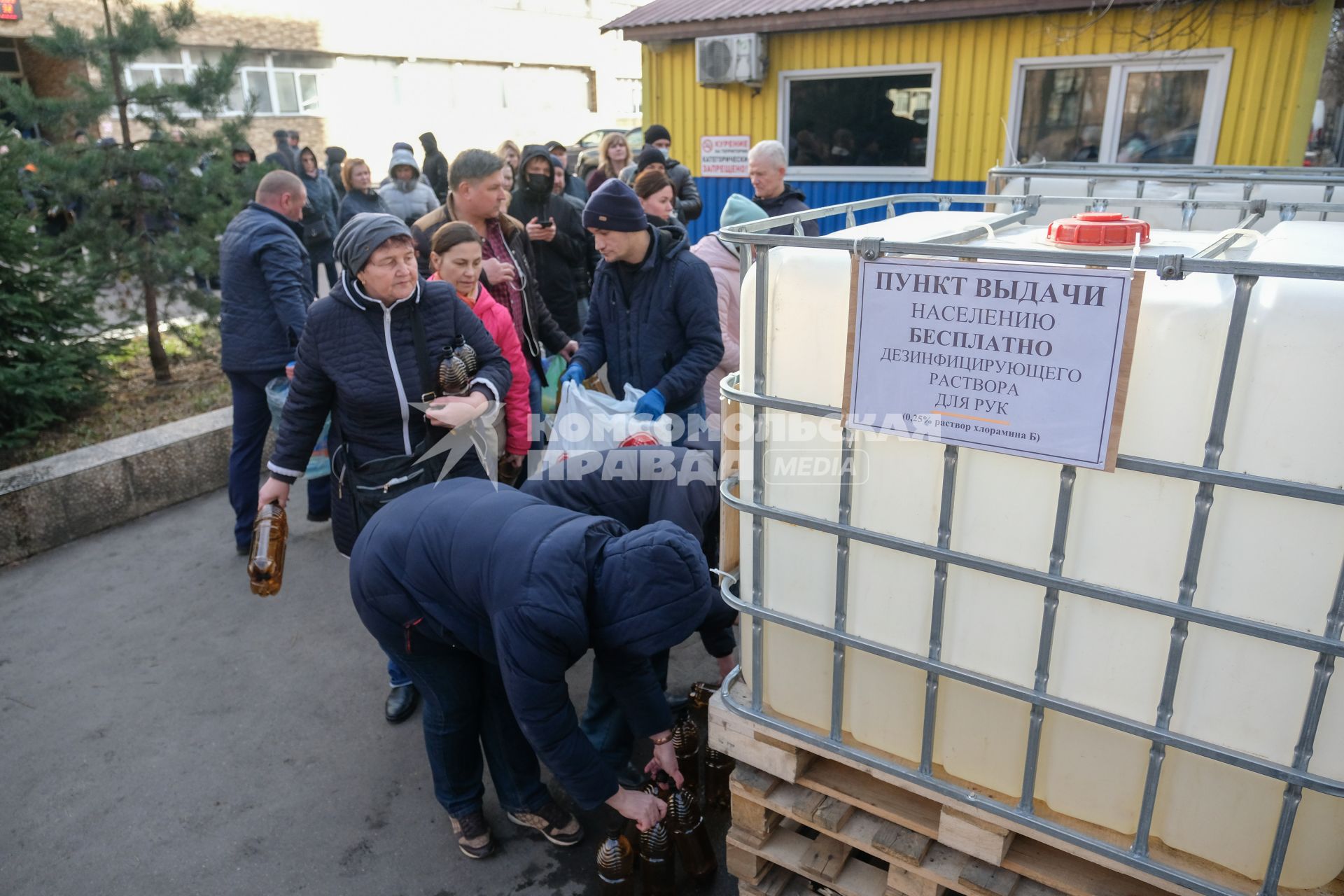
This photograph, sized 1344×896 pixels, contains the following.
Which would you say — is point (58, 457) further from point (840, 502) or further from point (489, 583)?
point (840, 502)

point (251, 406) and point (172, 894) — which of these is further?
point (251, 406)

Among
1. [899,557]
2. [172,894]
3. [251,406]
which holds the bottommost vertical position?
[172,894]

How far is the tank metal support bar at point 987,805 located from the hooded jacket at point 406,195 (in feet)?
22.5

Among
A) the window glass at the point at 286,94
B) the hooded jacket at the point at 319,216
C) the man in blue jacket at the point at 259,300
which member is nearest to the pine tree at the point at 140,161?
the hooded jacket at the point at 319,216

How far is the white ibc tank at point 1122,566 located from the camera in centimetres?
143

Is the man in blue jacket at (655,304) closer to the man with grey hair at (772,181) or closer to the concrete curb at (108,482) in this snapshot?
the man with grey hair at (772,181)

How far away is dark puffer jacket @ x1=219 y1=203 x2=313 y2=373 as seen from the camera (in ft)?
14.8

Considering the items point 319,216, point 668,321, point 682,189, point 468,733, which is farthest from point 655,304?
point 319,216

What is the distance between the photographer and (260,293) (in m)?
4.58

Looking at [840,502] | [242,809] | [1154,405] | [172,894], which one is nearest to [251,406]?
[242,809]

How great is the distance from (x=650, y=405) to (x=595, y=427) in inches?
12.0

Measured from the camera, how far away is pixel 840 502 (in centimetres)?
188

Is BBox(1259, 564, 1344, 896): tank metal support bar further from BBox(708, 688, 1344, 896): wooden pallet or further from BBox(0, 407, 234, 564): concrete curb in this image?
BBox(0, 407, 234, 564): concrete curb

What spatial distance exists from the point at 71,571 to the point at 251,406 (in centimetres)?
130
